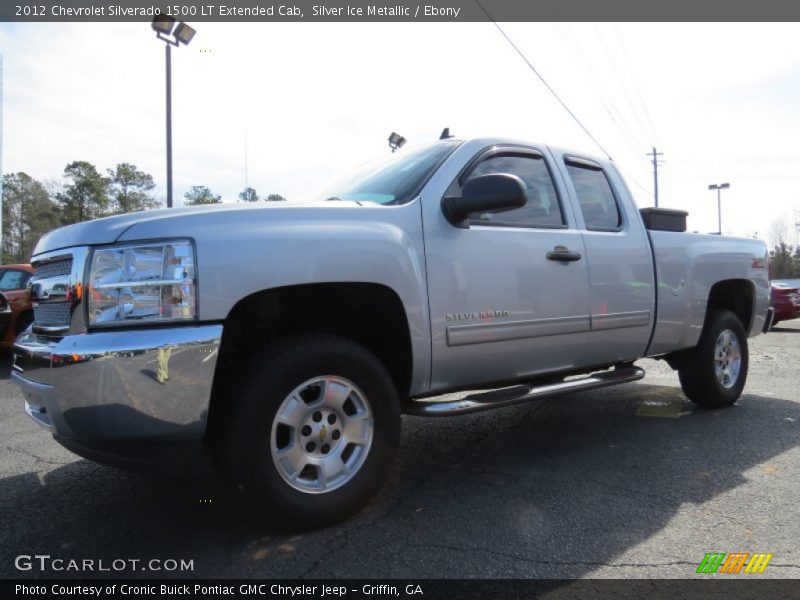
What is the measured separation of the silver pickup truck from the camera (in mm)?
2420

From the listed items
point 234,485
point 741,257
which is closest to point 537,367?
point 234,485

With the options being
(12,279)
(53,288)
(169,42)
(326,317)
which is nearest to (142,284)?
(53,288)

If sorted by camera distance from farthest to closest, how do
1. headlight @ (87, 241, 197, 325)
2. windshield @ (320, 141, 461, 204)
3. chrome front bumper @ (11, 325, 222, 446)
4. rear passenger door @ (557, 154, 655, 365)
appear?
rear passenger door @ (557, 154, 655, 365), windshield @ (320, 141, 461, 204), headlight @ (87, 241, 197, 325), chrome front bumper @ (11, 325, 222, 446)

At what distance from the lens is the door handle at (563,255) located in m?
3.71

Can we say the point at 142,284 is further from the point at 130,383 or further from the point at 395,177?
the point at 395,177

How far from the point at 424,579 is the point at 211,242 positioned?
159cm

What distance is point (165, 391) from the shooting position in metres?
2.38

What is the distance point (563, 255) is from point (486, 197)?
877mm

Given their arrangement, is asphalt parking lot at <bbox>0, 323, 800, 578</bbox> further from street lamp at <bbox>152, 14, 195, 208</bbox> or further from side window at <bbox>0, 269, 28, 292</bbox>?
street lamp at <bbox>152, 14, 195, 208</bbox>

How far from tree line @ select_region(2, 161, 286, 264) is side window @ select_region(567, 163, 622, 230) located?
24.3 meters

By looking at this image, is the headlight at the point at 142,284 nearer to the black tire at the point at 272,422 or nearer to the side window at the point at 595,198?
the black tire at the point at 272,422

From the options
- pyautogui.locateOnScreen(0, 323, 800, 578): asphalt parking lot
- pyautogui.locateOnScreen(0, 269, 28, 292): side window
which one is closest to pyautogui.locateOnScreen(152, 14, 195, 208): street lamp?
pyautogui.locateOnScreen(0, 269, 28, 292): side window

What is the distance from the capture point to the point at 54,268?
2764 millimetres

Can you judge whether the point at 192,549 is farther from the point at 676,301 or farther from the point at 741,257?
the point at 741,257
